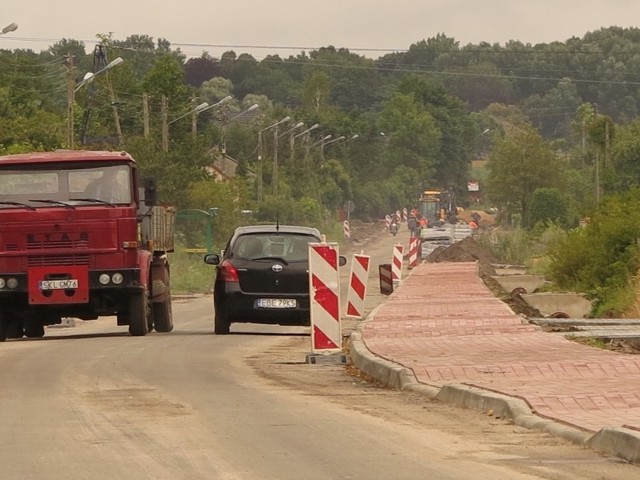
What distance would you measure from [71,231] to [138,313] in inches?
71.1

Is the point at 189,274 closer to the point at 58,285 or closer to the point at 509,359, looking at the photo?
the point at 58,285

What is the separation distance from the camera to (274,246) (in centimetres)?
2362

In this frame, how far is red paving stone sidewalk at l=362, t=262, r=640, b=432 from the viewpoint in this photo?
11562 millimetres

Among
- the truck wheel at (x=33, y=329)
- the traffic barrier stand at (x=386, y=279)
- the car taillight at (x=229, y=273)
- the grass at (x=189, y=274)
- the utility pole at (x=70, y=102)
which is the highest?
the utility pole at (x=70, y=102)

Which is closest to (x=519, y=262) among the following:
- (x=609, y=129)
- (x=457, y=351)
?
(x=609, y=129)

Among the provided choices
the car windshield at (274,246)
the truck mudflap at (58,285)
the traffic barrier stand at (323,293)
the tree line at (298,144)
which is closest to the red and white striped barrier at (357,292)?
the car windshield at (274,246)

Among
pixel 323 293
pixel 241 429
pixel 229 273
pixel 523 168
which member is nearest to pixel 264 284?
pixel 229 273

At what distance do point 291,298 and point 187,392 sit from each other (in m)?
9.26

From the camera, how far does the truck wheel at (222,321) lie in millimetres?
23438

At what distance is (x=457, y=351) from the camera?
55.1ft

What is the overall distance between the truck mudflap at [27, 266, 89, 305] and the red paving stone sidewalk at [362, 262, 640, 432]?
386cm

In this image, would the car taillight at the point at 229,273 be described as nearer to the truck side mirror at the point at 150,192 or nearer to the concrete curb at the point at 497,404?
the truck side mirror at the point at 150,192

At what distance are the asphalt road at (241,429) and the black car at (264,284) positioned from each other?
5024 mm

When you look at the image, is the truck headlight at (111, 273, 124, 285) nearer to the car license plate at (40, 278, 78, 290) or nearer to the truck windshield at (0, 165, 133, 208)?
the car license plate at (40, 278, 78, 290)
